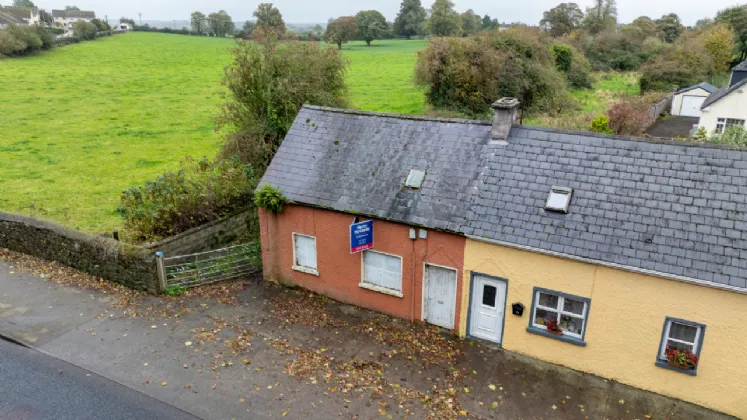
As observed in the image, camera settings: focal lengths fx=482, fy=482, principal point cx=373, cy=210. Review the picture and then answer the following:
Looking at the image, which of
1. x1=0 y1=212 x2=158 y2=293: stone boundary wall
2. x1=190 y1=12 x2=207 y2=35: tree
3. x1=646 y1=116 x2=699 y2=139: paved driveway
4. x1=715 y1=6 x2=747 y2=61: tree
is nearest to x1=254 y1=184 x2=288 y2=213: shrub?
x1=0 y1=212 x2=158 y2=293: stone boundary wall

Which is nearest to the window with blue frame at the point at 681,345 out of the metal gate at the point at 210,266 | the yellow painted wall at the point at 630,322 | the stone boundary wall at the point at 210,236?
the yellow painted wall at the point at 630,322

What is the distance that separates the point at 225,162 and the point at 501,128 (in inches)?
466

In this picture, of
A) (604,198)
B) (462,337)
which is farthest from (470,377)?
(604,198)

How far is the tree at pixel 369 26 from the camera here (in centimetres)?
9069

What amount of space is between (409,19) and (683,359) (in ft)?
347

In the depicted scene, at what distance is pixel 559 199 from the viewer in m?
11.2

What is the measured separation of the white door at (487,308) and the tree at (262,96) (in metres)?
12.8

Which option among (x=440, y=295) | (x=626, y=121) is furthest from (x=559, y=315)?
(x=626, y=121)

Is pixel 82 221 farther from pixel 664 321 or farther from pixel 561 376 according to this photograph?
pixel 664 321

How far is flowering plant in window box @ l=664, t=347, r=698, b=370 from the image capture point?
9.92 meters

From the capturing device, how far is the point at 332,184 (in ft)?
45.0

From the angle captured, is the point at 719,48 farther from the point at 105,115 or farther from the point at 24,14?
the point at 24,14

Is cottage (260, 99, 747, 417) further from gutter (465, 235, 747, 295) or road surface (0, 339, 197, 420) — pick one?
road surface (0, 339, 197, 420)

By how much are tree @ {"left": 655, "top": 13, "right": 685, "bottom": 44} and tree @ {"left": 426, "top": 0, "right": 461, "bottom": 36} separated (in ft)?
121
